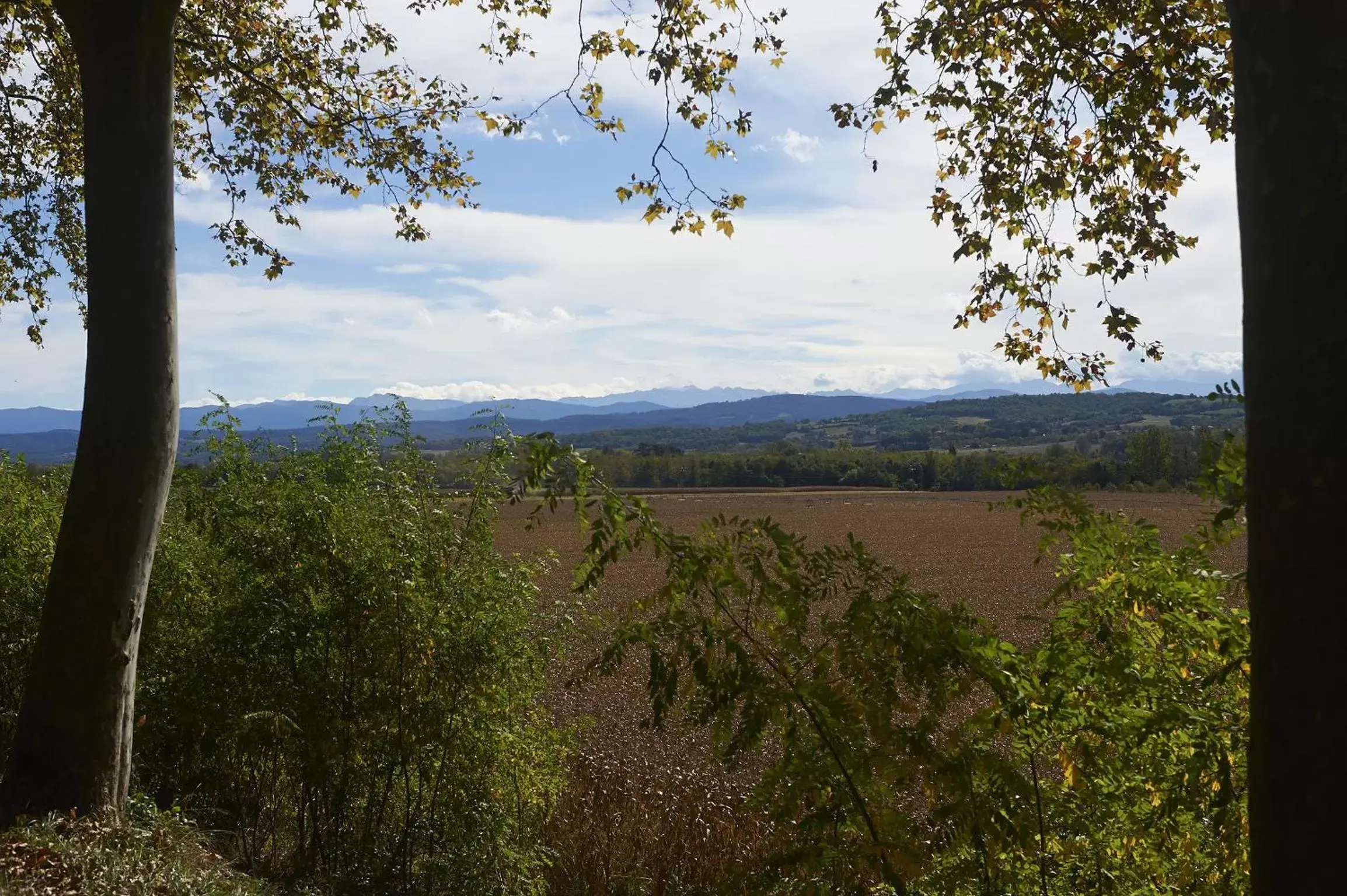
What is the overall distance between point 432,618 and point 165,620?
2.20m

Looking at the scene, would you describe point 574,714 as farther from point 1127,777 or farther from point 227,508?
point 1127,777

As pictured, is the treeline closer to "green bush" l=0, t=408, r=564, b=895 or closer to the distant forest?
the distant forest

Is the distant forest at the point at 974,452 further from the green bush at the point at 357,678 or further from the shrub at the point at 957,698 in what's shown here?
the green bush at the point at 357,678

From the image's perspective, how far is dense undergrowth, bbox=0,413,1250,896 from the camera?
267cm

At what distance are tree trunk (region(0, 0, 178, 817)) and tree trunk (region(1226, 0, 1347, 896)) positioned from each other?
4.23m

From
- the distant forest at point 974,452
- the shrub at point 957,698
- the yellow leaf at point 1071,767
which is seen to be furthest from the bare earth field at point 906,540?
the distant forest at point 974,452

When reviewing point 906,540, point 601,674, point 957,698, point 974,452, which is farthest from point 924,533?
point 974,452

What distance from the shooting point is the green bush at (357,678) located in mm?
5680

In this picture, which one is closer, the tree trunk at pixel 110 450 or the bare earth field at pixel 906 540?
the tree trunk at pixel 110 450

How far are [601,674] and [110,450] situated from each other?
2.81 meters

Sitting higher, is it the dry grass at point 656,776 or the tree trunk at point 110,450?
the tree trunk at point 110,450

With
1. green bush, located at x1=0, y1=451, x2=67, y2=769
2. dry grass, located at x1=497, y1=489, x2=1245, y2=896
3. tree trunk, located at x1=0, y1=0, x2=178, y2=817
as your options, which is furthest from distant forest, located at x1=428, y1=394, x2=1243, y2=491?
green bush, located at x1=0, y1=451, x2=67, y2=769

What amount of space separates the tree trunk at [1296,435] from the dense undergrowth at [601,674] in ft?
1.95

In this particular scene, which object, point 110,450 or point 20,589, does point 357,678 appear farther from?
point 20,589
